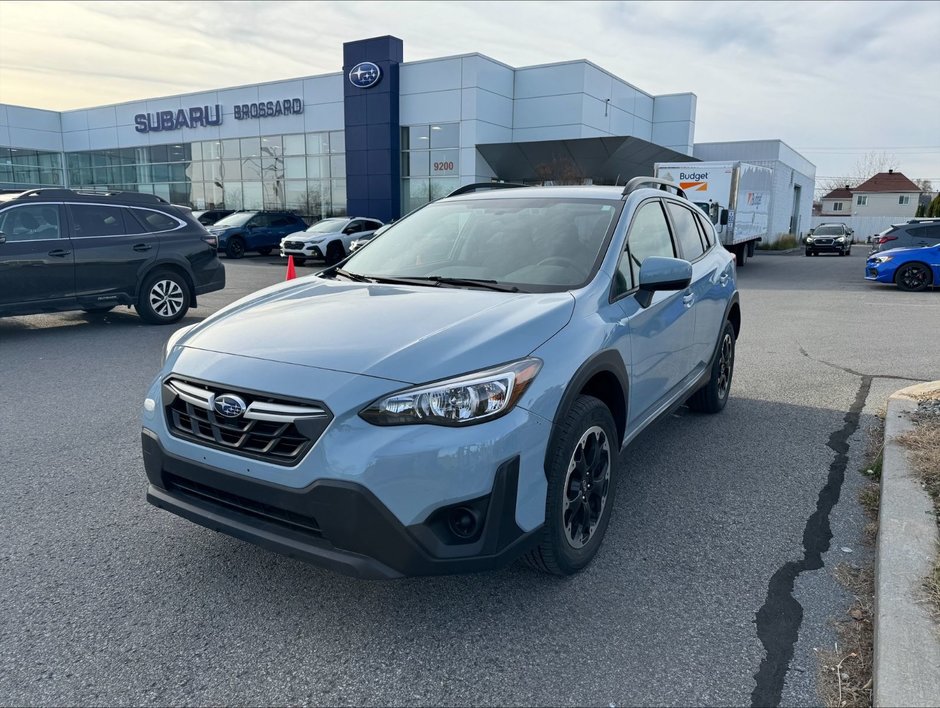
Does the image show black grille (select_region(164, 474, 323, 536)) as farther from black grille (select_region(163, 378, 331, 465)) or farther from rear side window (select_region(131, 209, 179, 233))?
rear side window (select_region(131, 209, 179, 233))

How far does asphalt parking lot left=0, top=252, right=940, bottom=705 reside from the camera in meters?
2.47

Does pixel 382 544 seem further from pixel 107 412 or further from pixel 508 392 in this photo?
pixel 107 412

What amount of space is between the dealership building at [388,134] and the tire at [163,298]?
66.4 ft

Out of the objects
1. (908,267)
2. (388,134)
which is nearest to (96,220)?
(908,267)

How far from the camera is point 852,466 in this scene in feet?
15.3

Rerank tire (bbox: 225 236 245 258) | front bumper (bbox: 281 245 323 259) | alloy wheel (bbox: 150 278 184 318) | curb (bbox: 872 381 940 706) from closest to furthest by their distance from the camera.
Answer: curb (bbox: 872 381 940 706) → alloy wheel (bbox: 150 278 184 318) → front bumper (bbox: 281 245 323 259) → tire (bbox: 225 236 245 258)

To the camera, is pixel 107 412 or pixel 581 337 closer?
pixel 581 337

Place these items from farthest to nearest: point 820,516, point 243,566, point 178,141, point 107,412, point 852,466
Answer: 1. point 178,141
2. point 107,412
3. point 852,466
4. point 820,516
5. point 243,566

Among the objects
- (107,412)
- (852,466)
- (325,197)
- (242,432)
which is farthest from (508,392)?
(325,197)

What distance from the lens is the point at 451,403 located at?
253 cm

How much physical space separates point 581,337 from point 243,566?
187cm

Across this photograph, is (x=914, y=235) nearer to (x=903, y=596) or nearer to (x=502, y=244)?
(x=502, y=244)

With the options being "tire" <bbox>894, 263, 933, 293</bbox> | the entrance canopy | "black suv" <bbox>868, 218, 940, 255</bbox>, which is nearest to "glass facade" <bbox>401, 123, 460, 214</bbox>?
the entrance canopy

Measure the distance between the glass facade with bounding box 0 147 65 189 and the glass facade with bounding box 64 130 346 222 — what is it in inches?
190
